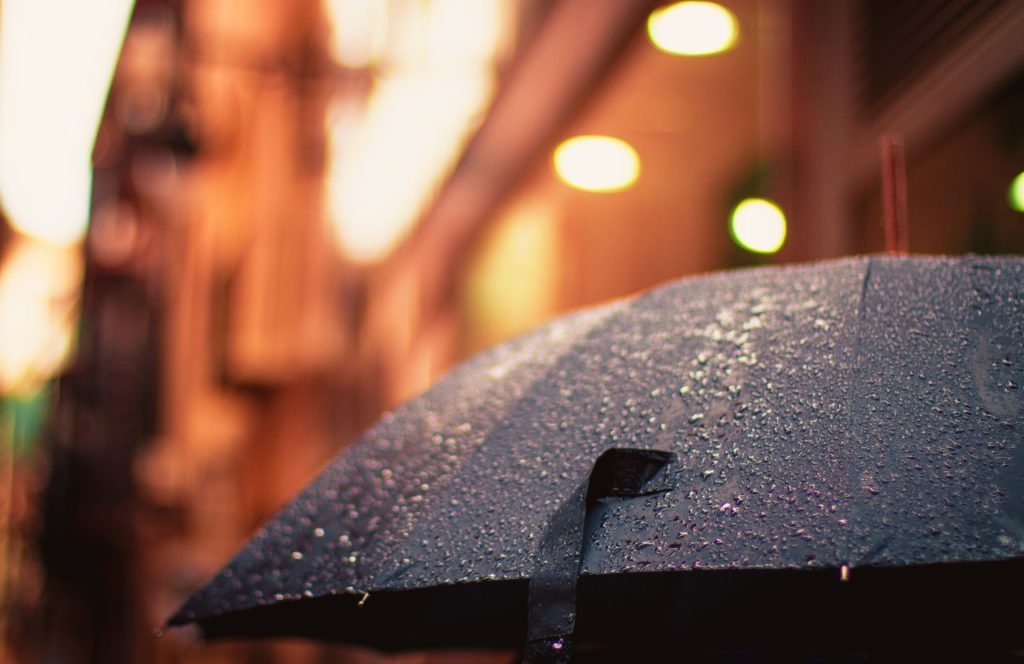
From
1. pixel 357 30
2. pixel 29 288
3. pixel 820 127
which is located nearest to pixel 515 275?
pixel 820 127

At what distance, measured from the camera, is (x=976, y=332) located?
184cm

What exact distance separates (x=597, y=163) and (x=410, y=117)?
306 cm

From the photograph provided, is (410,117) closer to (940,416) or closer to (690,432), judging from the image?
(690,432)

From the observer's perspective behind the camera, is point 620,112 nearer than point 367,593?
No

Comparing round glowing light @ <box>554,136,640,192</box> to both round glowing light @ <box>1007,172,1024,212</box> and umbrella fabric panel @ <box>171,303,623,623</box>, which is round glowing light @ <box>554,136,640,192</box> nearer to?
round glowing light @ <box>1007,172,1024,212</box>

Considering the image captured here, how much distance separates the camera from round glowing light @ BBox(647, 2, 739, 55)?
507 cm

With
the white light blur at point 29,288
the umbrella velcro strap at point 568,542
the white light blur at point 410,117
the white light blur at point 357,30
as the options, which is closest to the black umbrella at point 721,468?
the umbrella velcro strap at point 568,542

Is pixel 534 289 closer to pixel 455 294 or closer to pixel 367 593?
pixel 455 294

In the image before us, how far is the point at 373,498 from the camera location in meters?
2.16

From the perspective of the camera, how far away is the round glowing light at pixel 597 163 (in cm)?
584

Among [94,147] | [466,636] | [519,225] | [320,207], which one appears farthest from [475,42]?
[94,147]

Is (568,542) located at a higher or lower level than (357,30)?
lower

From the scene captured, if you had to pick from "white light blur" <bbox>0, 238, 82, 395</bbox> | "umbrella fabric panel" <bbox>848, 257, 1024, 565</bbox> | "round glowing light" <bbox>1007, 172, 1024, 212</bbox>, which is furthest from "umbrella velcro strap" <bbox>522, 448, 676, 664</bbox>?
"white light blur" <bbox>0, 238, 82, 395</bbox>

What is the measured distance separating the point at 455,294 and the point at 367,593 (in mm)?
6311
